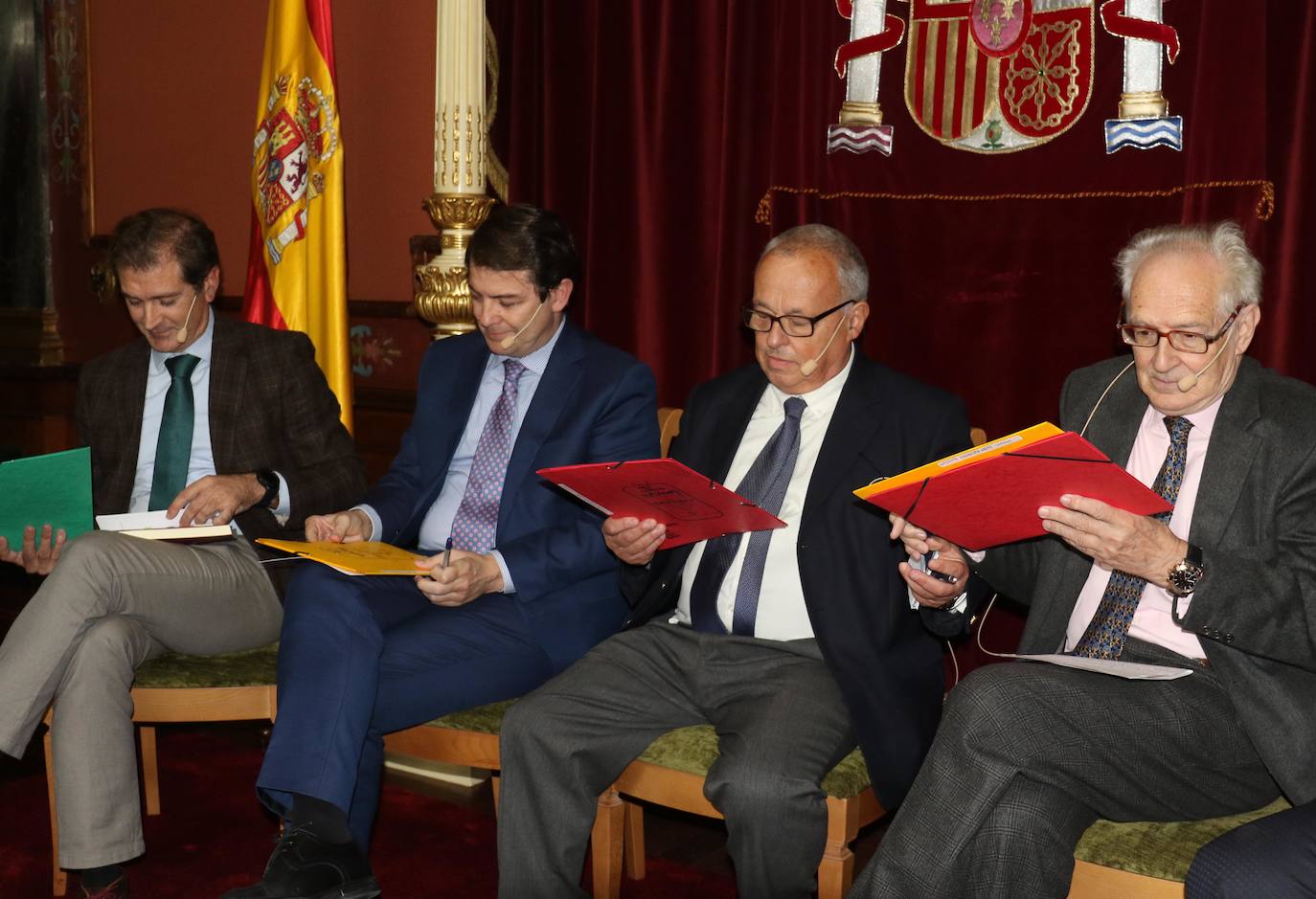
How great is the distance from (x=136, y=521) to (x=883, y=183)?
1976mm

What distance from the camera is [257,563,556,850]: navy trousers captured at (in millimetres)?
2469

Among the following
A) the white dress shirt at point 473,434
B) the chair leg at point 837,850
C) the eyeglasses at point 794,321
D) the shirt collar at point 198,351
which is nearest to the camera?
the chair leg at point 837,850

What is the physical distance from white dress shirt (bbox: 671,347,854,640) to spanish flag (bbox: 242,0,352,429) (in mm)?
1744

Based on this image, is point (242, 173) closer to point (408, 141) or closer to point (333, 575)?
point (408, 141)

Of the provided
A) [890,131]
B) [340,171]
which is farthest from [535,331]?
[340,171]

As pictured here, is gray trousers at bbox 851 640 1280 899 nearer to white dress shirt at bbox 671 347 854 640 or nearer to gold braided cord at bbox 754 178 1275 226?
white dress shirt at bbox 671 347 854 640

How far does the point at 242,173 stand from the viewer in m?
4.98

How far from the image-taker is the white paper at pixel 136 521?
113 inches

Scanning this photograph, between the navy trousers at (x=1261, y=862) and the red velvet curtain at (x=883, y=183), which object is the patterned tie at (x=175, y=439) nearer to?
the red velvet curtain at (x=883, y=183)

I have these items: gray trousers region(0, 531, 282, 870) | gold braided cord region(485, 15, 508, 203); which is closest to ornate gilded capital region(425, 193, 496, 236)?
gold braided cord region(485, 15, 508, 203)

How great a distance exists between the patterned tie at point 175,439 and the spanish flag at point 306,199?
0.84 meters

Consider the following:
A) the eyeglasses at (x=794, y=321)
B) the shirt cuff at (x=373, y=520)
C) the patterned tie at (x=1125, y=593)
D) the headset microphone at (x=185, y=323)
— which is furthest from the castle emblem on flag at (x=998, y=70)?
the headset microphone at (x=185, y=323)

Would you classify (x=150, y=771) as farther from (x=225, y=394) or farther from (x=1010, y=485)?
(x=1010, y=485)

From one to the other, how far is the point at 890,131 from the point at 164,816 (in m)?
2.55
